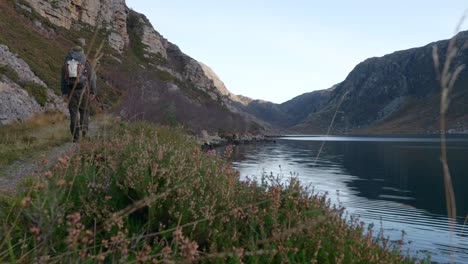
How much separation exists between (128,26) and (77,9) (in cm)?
2262

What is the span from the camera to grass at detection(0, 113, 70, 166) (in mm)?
8323

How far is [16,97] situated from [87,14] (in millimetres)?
52842

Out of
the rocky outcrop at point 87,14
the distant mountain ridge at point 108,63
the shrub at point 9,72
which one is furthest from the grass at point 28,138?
the rocky outcrop at point 87,14

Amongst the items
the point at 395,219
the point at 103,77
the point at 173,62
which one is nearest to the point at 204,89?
the point at 173,62

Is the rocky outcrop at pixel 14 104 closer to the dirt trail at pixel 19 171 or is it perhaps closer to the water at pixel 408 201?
the dirt trail at pixel 19 171

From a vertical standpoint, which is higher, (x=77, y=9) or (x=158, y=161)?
(x=77, y=9)

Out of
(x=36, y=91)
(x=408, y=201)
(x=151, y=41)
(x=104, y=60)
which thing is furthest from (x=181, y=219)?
(x=151, y=41)

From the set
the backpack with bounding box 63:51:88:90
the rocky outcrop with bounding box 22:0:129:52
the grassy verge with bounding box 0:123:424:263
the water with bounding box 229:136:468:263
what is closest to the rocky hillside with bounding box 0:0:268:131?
the rocky outcrop with bounding box 22:0:129:52

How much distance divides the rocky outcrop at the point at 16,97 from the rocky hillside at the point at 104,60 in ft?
0.16

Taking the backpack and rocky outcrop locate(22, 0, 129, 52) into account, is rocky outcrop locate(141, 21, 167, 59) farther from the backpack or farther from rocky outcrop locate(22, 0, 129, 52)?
the backpack

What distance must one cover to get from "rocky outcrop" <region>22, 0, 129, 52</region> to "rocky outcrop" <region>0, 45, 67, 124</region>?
1895 cm

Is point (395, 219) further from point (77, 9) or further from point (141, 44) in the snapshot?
point (141, 44)

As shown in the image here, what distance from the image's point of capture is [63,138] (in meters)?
11.5

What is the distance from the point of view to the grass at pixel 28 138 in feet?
27.3
